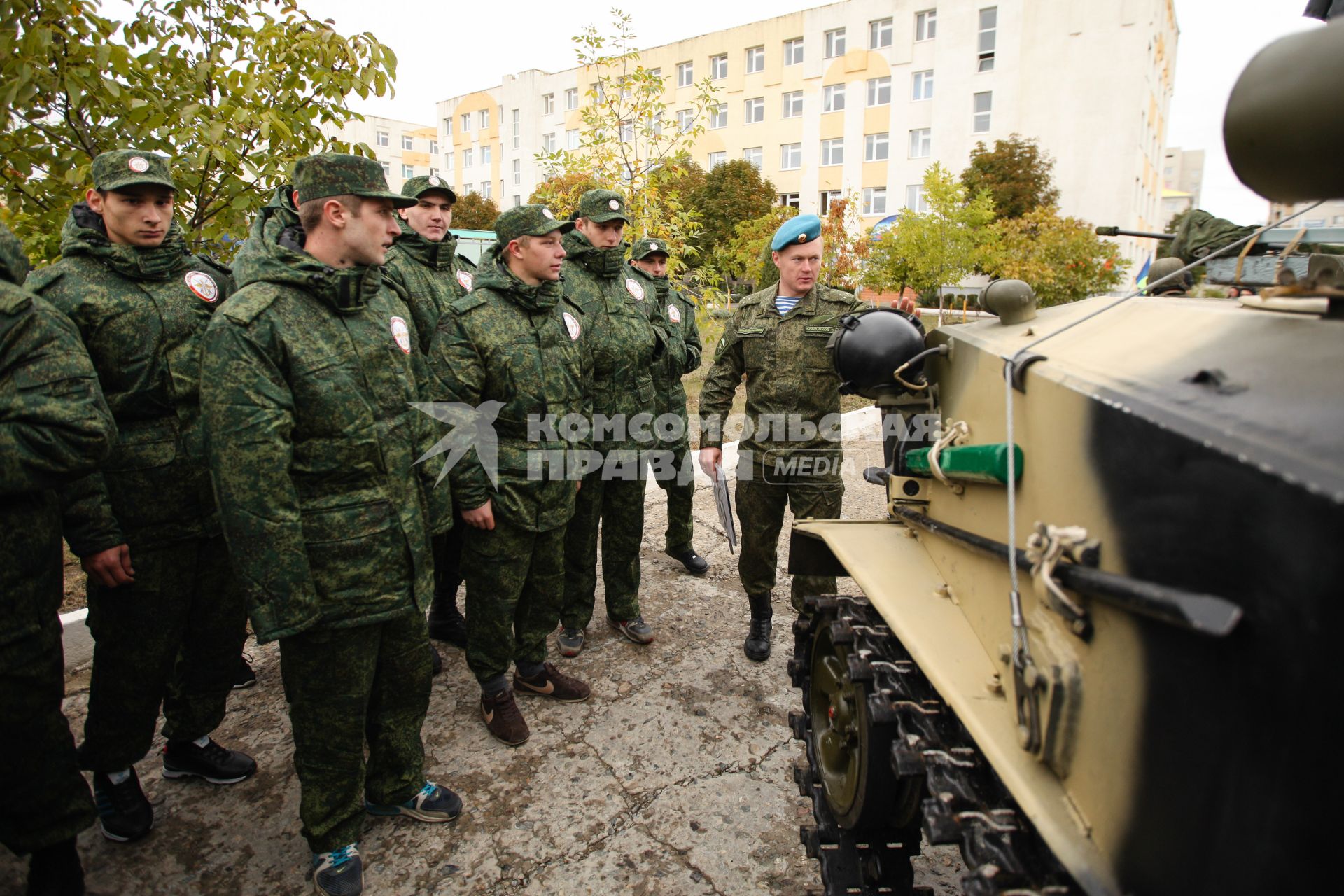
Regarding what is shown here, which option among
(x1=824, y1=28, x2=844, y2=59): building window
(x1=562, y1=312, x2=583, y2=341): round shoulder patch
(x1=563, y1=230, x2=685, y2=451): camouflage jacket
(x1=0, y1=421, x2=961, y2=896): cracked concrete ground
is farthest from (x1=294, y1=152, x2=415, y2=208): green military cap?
(x1=824, y1=28, x2=844, y2=59): building window

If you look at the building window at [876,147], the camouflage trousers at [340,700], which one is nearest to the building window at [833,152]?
the building window at [876,147]

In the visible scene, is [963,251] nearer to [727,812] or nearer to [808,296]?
[808,296]

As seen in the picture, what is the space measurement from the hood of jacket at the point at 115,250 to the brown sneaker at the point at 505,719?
213 cm

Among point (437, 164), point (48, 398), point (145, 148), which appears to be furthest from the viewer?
point (437, 164)

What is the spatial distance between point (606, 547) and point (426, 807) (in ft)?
5.82

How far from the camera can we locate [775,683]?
3941mm

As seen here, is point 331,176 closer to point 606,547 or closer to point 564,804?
point 564,804

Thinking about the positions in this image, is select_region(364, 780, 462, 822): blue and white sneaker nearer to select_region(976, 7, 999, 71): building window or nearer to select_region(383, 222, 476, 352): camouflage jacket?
select_region(383, 222, 476, 352): camouflage jacket

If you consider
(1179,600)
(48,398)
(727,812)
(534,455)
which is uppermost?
(48,398)

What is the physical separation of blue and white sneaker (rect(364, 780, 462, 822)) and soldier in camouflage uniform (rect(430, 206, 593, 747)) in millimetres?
482

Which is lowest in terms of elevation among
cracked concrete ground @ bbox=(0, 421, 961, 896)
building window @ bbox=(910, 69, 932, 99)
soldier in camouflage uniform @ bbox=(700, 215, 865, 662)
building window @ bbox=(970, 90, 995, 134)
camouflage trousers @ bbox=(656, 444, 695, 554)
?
cracked concrete ground @ bbox=(0, 421, 961, 896)

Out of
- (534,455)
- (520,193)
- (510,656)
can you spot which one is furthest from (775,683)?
(520,193)

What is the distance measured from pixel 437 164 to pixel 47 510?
195 ft

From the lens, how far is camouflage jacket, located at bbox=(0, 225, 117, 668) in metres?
2.20
